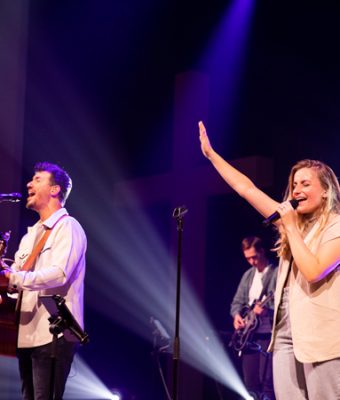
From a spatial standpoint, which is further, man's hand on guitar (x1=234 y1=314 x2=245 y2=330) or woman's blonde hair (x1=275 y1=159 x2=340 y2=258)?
man's hand on guitar (x1=234 y1=314 x2=245 y2=330)

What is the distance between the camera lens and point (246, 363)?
23.4 feet

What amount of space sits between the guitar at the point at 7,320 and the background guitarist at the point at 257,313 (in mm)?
3424

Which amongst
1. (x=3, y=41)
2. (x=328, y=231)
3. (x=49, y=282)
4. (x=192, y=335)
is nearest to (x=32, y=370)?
(x=49, y=282)

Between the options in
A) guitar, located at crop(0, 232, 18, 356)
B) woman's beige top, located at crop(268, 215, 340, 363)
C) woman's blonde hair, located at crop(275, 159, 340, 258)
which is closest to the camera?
woman's beige top, located at crop(268, 215, 340, 363)

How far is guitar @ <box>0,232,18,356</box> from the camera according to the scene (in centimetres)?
392

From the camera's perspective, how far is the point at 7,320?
4.00 m

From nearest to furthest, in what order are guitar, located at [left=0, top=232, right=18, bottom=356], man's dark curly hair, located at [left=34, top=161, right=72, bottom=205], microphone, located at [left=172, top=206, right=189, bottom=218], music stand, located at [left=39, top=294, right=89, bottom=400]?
music stand, located at [left=39, top=294, right=89, bottom=400], microphone, located at [left=172, top=206, right=189, bottom=218], guitar, located at [left=0, top=232, right=18, bottom=356], man's dark curly hair, located at [left=34, top=161, right=72, bottom=205]

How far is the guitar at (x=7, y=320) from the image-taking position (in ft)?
12.9

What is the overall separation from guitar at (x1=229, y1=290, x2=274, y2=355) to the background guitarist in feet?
0.08

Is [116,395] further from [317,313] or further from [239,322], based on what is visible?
[317,313]

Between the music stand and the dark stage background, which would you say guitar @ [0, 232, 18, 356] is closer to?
the music stand

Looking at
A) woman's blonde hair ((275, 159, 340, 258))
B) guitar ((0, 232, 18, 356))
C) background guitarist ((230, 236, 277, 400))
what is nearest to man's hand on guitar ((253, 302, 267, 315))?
background guitarist ((230, 236, 277, 400))

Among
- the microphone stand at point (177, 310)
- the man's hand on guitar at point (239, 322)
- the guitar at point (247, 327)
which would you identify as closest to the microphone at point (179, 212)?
the microphone stand at point (177, 310)

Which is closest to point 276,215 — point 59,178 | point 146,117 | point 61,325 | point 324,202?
point 324,202
